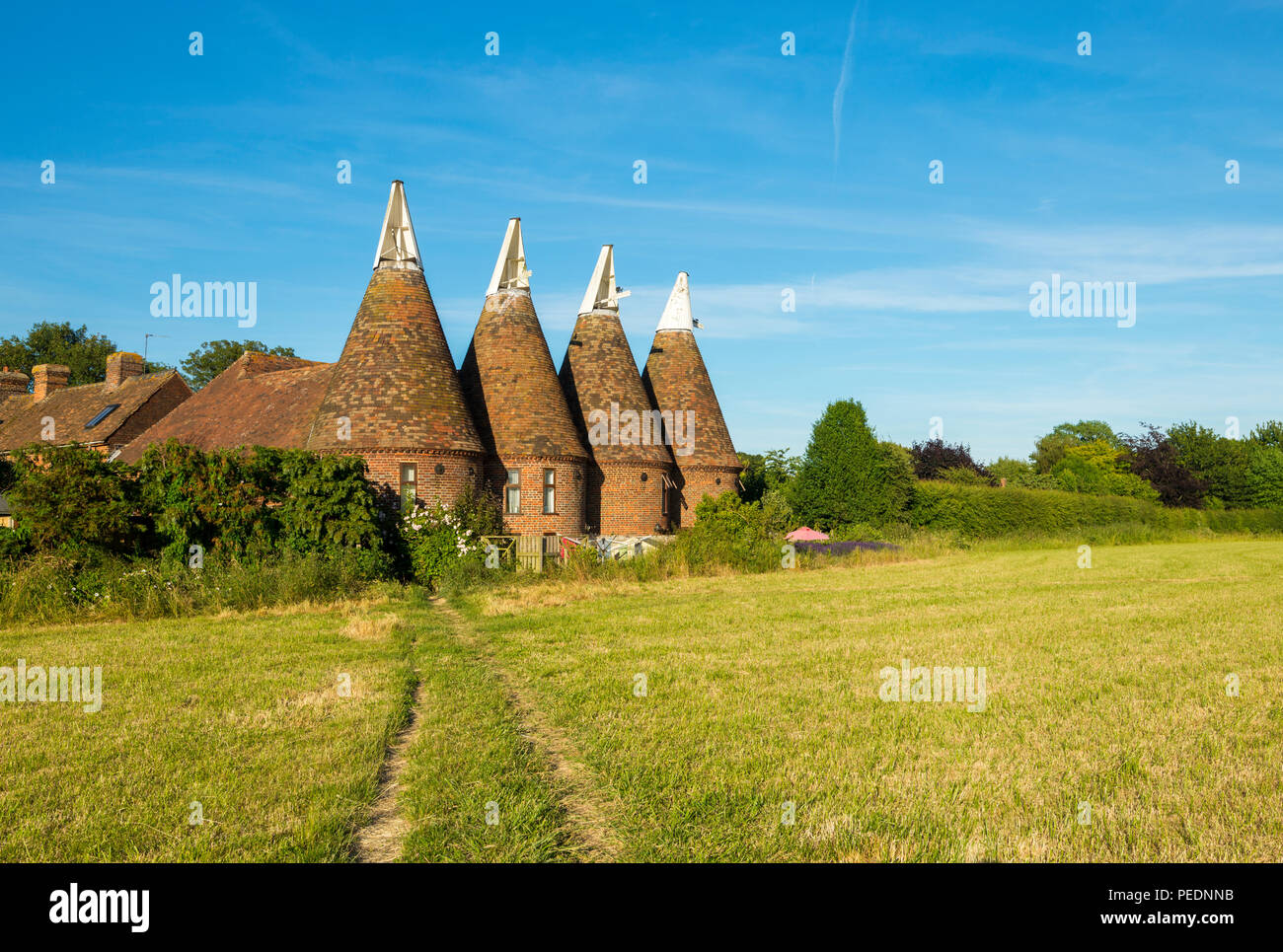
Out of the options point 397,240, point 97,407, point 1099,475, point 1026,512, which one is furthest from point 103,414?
point 1099,475

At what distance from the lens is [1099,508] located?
43.2m

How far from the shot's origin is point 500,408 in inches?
952

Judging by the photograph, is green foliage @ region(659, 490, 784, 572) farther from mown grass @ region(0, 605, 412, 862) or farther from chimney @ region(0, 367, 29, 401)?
chimney @ region(0, 367, 29, 401)

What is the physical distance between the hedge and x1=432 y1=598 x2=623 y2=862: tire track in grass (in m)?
32.2

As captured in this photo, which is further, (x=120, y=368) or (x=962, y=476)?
(x=962, y=476)

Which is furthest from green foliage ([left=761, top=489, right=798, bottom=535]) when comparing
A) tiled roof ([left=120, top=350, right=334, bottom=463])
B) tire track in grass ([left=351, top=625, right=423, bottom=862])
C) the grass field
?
tire track in grass ([left=351, top=625, right=423, bottom=862])

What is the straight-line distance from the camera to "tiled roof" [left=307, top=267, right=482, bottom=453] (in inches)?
821

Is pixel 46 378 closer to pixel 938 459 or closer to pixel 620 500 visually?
pixel 620 500

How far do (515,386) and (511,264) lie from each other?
4.29m

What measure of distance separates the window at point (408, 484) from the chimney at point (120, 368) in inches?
1005
